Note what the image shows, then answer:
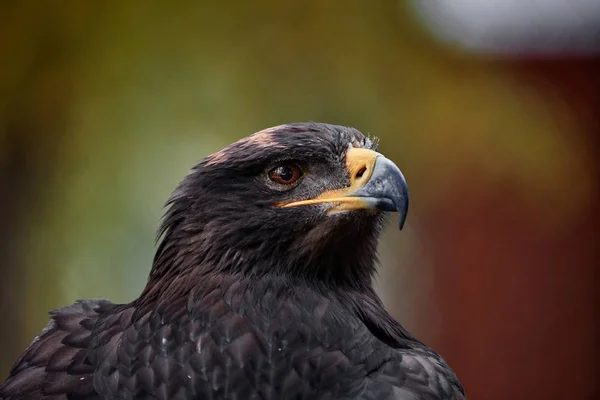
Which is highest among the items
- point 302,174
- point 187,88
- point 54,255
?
point 187,88

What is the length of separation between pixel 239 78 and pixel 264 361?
377cm

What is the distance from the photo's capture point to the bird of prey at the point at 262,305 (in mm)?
2365

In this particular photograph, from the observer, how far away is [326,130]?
268cm

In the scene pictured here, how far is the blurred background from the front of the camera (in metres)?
5.78

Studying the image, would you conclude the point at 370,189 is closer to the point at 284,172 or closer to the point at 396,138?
the point at 284,172

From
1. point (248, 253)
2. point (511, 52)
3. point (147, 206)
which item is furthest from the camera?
point (511, 52)

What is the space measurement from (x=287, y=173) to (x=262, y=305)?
1.28 ft

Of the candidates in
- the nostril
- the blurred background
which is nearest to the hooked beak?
the nostril

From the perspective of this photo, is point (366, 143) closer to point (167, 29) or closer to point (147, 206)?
point (147, 206)

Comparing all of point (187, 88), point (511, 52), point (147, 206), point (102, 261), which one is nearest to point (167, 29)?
point (187, 88)

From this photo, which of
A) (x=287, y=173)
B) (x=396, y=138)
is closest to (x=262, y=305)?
(x=287, y=173)

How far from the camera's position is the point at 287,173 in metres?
2.62

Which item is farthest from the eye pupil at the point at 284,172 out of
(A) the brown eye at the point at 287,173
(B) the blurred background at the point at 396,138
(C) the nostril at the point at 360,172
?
(B) the blurred background at the point at 396,138

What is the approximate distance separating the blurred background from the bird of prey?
121 inches
